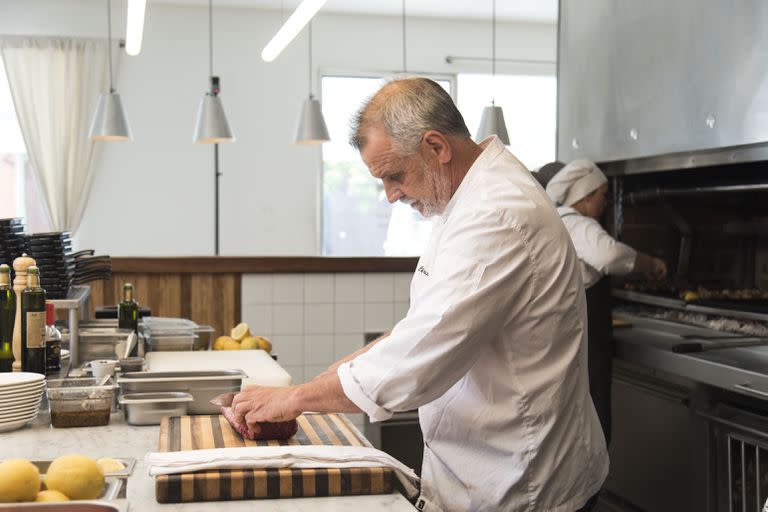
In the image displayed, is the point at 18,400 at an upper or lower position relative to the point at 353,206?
lower

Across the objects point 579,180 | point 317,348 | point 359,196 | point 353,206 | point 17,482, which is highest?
point 359,196

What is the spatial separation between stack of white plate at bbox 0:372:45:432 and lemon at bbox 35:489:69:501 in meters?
0.71

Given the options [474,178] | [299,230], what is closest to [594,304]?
[474,178]

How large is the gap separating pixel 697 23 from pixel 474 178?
5.63ft

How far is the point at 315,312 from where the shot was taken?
5188mm

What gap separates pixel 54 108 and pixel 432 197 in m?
7.35

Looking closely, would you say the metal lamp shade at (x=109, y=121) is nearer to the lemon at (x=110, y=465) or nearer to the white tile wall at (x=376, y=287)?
the white tile wall at (x=376, y=287)

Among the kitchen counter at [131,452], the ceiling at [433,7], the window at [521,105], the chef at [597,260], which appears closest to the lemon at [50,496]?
the kitchen counter at [131,452]

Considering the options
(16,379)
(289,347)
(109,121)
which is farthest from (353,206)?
(16,379)

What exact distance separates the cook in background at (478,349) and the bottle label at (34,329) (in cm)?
86

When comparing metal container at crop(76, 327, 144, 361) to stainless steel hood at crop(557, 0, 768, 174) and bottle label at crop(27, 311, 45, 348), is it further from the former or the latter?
stainless steel hood at crop(557, 0, 768, 174)

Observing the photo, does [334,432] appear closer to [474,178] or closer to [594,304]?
[474,178]

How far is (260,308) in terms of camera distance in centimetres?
515

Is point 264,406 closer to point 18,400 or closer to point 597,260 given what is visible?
point 18,400
